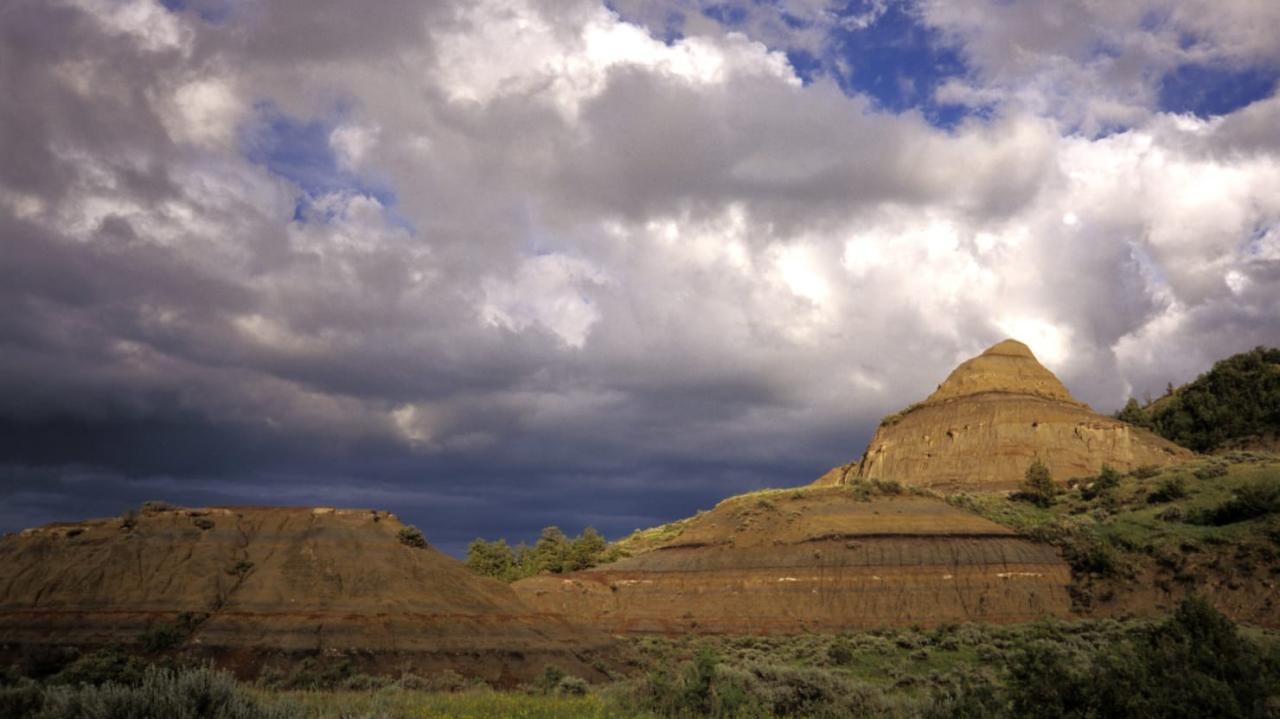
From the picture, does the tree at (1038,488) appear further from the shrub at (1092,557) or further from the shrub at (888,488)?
the shrub at (1092,557)

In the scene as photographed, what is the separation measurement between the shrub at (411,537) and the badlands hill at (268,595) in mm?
243

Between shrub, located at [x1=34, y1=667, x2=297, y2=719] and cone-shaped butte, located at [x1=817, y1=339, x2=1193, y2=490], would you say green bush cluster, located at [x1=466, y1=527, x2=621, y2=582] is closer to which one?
cone-shaped butte, located at [x1=817, y1=339, x2=1193, y2=490]

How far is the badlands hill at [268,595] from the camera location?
3462 centimetres

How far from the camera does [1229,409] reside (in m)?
112

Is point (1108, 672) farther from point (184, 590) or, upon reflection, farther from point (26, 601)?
point (26, 601)

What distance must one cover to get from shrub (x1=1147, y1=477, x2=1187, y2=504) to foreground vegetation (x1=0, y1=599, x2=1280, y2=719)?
29.0m

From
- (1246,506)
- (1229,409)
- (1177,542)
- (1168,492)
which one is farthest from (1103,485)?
(1229,409)

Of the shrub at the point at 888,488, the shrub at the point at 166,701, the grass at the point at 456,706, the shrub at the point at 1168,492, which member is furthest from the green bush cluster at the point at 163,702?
the shrub at the point at 1168,492

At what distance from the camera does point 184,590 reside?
37031 mm

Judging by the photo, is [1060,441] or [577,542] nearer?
[577,542]

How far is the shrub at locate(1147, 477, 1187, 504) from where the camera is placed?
6869 centimetres

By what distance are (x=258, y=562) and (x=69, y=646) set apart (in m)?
7.82

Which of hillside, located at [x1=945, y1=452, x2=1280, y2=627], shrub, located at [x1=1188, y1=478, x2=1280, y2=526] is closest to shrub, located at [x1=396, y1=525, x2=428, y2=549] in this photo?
hillside, located at [x1=945, y1=452, x2=1280, y2=627]

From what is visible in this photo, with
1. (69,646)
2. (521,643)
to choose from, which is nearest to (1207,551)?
(521,643)
